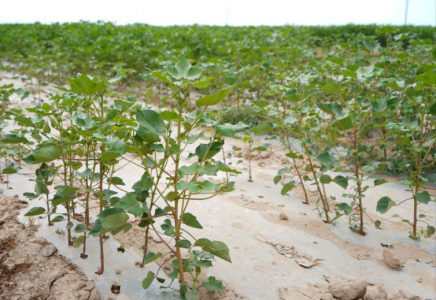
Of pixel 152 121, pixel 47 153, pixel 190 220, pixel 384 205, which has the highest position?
pixel 152 121

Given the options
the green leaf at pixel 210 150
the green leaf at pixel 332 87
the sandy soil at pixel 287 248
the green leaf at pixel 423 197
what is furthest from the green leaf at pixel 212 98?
the green leaf at pixel 423 197

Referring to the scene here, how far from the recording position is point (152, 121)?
1.35 metres

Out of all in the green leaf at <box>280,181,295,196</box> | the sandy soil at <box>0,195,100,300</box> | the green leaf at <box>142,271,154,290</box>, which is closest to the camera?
the green leaf at <box>142,271,154,290</box>

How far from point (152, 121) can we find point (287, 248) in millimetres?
1127

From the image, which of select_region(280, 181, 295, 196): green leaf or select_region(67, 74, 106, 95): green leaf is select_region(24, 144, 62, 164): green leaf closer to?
select_region(67, 74, 106, 95): green leaf

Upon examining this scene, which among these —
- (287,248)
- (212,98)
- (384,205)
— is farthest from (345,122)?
(212,98)

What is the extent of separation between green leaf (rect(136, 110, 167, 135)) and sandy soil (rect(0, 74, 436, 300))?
28.3 inches

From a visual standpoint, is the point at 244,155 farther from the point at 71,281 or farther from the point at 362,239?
the point at 71,281

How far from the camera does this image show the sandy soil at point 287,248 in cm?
179

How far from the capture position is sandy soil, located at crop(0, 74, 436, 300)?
1.79 meters

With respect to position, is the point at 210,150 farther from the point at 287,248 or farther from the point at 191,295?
the point at 287,248

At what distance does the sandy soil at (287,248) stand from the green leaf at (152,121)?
0.72 metres

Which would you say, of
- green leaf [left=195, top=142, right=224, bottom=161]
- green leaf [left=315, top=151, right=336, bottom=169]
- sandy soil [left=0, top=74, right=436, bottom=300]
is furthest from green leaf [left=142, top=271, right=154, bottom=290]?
green leaf [left=315, top=151, right=336, bottom=169]

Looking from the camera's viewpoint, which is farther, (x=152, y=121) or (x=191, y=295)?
(x=191, y=295)
